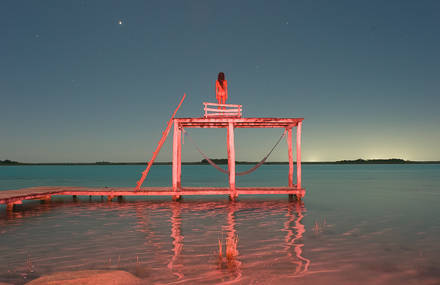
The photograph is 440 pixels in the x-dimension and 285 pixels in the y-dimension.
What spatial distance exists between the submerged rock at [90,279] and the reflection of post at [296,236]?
3.38m

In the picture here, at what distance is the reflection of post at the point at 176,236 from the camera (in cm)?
736

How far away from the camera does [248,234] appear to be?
10.7 meters

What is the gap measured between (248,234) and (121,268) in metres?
4.80

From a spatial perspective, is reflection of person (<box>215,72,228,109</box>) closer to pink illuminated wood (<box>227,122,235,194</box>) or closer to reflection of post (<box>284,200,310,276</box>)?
pink illuminated wood (<box>227,122,235,194</box>)

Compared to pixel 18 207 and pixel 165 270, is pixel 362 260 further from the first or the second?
pixel 18 207

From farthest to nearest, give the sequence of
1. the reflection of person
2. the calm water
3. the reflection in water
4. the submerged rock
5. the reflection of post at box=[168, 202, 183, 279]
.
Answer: the reflection of person, the reflection of post at box=[168, 202, 183, 279], the reflection in water, the calm water, the submerged rock

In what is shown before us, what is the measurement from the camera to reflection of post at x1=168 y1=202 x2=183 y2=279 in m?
7.36

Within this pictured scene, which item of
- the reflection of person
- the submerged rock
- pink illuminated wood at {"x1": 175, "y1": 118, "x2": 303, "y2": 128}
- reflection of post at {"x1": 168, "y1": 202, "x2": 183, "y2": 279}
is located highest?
the reflection of person

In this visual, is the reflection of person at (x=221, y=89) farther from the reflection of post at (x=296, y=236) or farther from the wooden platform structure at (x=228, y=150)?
the reflection of post at (x=296, y=236)

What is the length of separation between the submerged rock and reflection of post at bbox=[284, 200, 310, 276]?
3.38 meters

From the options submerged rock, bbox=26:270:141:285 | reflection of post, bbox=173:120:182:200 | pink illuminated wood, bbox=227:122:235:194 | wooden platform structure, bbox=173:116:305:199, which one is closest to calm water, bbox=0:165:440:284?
submerged rock, bbox=26:270:141:285

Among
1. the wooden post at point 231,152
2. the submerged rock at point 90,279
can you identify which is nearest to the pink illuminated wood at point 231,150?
the wooden post at point 231,152

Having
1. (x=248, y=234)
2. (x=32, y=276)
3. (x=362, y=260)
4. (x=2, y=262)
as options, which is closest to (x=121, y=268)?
(x=32, y=276)

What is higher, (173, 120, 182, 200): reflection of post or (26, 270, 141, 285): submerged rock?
(173, 120, 182, 200): reflection of post
